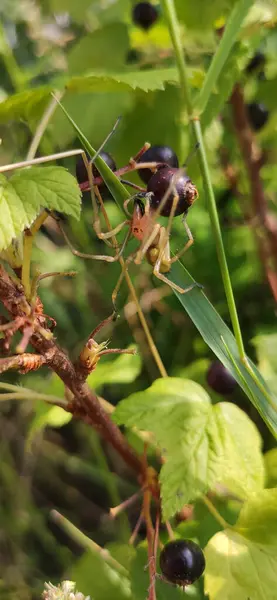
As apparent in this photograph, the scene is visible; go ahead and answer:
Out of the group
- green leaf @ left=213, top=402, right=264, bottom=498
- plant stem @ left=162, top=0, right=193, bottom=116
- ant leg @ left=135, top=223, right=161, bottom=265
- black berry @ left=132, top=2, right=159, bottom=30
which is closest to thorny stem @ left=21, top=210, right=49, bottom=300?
ant leg @ left=135, top=223, right=161, bottom=265

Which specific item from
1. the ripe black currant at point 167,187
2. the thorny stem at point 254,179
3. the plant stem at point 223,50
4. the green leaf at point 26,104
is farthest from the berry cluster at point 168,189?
the thorny stem at point 254,179

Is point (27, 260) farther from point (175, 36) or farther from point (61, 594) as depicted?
point (61, 594)

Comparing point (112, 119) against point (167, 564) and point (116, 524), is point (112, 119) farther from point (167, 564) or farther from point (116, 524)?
point (116, 524)

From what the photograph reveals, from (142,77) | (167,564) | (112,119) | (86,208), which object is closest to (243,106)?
(112,119)

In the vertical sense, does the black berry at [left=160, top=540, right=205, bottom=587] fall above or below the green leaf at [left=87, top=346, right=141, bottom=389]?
below

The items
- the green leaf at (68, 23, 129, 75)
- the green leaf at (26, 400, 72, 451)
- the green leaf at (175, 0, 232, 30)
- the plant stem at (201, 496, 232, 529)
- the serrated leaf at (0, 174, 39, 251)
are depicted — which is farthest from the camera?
the green leaf at (68, 23, 129, 75)

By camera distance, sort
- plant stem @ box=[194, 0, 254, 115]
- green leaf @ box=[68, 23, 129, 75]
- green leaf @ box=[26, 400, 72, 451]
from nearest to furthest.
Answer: plant stem @ box=[194, 0, 254, 115], green leaf @ box=[26, 400, 72, 451], green leaf @ box=[68, 23, 129, 75]

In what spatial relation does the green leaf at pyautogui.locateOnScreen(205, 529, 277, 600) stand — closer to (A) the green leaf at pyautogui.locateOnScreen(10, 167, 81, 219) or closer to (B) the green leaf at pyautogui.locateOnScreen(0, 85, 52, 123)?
(A) the green leaf at pyautogui.locateOnScreen(10, 167, 81, 219)

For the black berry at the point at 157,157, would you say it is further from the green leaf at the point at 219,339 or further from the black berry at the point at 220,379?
the black berry at the point at 220,379
